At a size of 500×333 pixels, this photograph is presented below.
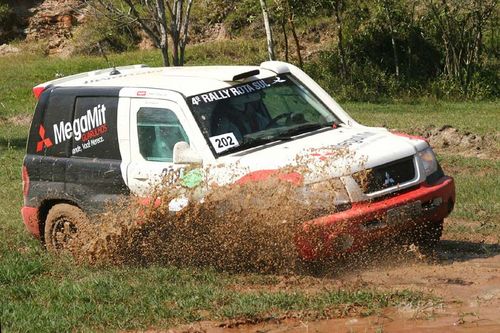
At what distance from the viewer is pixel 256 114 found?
853cm

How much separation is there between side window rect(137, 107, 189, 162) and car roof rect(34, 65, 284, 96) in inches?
9.3

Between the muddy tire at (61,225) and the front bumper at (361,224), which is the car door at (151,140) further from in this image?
the front bumper at (361,224)

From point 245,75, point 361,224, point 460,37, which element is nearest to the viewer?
point 361,224

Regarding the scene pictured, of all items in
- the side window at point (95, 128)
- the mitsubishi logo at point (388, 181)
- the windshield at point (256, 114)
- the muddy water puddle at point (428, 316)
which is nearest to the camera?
the muddy water puddle at point (428, 316)

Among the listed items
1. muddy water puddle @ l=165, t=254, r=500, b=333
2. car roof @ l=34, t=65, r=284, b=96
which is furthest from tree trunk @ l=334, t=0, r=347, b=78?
muddy water puddle @ l=165, t=254, r=500, b=333

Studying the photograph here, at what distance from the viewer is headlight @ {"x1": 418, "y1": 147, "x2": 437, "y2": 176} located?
798 cm

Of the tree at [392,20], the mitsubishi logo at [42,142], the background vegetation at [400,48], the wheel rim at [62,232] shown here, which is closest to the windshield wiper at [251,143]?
the wheel rim at [62,232]

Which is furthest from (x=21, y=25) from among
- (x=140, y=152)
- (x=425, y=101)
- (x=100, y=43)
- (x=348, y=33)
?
(x=140, y=152)

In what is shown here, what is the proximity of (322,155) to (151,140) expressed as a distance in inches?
66.5

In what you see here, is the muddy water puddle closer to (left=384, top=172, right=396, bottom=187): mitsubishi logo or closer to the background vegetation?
(left=384, top=172, right=396, bottom=187): mitsubishi logo

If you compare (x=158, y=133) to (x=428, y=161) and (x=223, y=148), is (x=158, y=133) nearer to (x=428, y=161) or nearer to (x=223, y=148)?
(x=223, y=148)

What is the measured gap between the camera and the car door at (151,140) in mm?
8344

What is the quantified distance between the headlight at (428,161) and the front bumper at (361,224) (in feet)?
0.89

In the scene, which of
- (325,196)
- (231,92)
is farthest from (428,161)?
(231,92)
